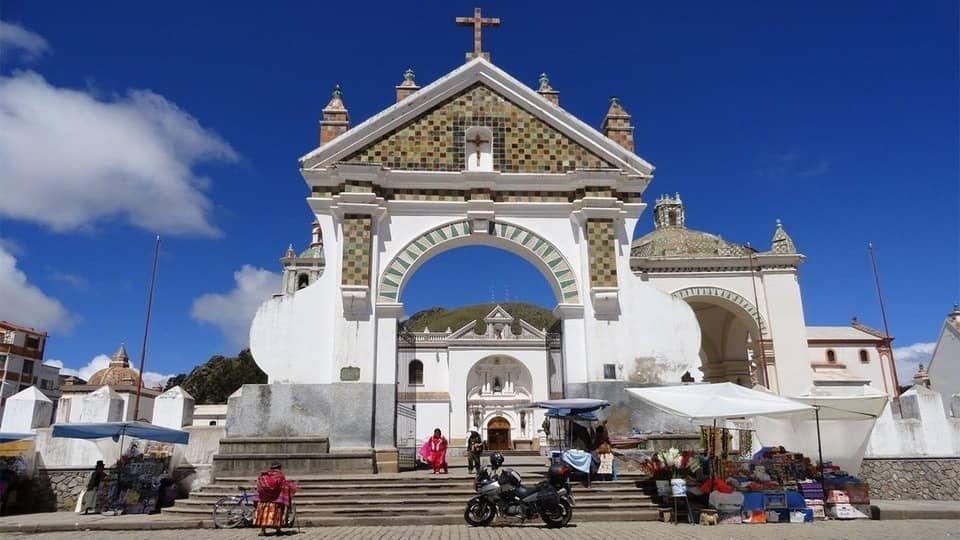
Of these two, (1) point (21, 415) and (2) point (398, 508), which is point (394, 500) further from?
(1) point (21, 415)

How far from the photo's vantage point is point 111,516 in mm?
10172

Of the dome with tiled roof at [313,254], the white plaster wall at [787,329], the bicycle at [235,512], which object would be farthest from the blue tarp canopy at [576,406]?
the dome with tiled roof at [313,254]

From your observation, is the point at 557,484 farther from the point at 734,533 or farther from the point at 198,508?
the point at 198,508

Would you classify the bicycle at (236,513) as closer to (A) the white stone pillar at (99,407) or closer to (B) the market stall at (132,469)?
(B) the market stall at (132,469)

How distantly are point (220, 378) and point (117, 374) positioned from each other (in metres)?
9.43

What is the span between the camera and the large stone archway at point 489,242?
12445 millimetres

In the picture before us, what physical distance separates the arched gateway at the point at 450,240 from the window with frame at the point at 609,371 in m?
0.03

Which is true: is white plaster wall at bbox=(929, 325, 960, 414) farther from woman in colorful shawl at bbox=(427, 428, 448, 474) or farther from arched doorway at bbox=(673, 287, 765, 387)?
woman in colorful shawl at bbox=(427, 428, 448, 474)

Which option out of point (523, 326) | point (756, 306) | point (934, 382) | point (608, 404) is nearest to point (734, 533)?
point (608, 404)

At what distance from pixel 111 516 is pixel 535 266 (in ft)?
28.8

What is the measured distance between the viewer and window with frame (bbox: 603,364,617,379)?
1202 cm

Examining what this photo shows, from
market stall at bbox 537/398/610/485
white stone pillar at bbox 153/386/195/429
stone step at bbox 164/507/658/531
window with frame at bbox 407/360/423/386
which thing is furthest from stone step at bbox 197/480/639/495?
window with frame at bbox 407/360/423/386

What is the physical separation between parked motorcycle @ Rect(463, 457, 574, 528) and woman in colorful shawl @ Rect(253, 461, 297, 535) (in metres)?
2.47

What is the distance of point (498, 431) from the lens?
40.9 m
